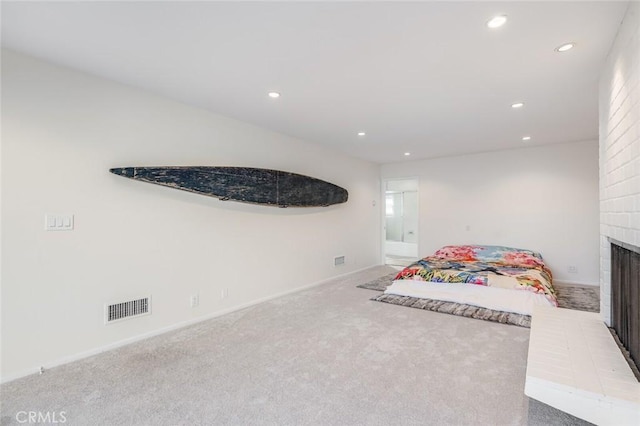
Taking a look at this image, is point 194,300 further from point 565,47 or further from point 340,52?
point 565,47

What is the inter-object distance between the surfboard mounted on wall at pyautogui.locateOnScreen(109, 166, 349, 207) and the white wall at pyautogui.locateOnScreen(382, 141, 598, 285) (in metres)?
2.37

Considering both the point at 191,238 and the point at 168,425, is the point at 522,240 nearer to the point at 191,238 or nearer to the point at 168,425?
the point at 191,238

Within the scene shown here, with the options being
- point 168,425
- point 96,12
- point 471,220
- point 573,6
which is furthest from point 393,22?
point 471,220

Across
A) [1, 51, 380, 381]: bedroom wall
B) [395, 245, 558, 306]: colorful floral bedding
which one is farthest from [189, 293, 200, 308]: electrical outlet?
[395, 245, 558, 306]: colorful floral bedding

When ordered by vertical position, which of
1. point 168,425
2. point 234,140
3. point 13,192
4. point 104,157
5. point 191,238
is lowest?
point 168,425

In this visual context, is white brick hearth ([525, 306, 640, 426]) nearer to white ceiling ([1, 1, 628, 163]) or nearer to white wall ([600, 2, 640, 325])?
white wall ([600, 2, 640, 325])

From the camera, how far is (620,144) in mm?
1858

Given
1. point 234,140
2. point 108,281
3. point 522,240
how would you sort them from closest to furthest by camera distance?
1. point 108,281
2. point 234,140
3. point 522,240

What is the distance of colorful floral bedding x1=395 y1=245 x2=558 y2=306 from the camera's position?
366cm

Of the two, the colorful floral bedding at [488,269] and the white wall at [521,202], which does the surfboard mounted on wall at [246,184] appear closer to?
the colorful floral bedding at [488,269]

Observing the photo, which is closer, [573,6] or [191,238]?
[573,6]

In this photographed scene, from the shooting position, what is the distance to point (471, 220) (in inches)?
232

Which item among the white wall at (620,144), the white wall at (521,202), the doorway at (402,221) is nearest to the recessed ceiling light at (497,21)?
the white wall at (620,144)

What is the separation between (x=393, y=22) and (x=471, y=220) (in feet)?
16.0
